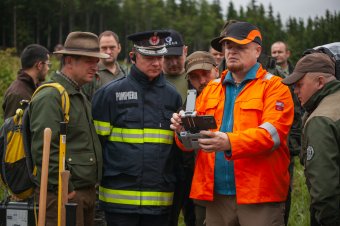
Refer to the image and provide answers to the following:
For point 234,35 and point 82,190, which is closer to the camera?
point 234,35

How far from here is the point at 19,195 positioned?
15.2ft

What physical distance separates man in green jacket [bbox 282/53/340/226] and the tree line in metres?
26.1

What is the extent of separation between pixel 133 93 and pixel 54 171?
1.00 metres

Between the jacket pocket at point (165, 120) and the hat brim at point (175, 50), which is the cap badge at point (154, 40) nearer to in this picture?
the jacket pocket at point (165, 120)

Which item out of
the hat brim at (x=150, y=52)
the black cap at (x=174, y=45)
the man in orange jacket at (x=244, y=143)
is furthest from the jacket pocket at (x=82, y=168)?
the black cap at (x=174, y=45)

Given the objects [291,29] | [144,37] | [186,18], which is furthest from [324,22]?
[186,18]

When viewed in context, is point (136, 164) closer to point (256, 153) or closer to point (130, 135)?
point (130, 135)

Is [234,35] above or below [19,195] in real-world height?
above

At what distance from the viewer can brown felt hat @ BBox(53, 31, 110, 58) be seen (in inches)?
187

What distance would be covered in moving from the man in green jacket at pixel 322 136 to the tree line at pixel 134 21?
85.6 feet

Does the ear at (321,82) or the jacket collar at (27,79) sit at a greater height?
the ear at (321,82)

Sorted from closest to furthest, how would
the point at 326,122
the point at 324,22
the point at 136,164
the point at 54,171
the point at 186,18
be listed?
the point at 326,122 → the point at 54,171 → the point at 136,164 → the point at 324,22 → the point at 186,18

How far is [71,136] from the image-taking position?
4.54 m

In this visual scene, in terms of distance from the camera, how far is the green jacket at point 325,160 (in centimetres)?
372
